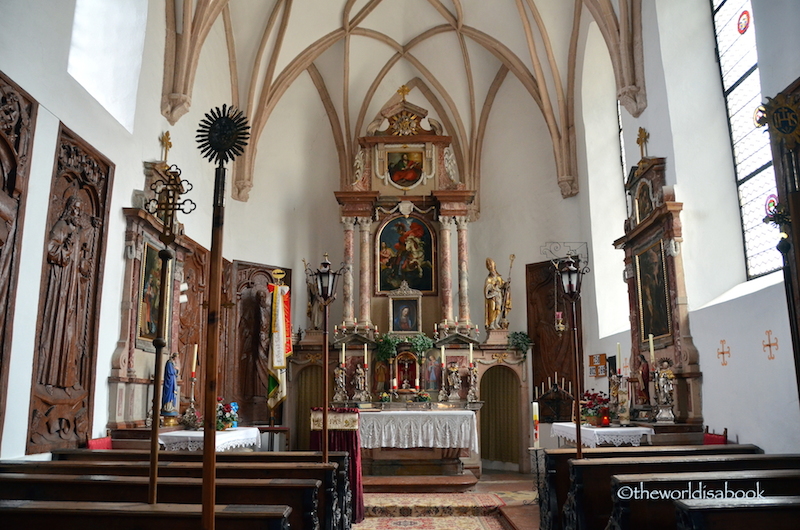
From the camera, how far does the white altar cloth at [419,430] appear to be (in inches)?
440

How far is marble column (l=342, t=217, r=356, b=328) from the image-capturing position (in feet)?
48.8

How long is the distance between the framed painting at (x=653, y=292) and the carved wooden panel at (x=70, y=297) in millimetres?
7804

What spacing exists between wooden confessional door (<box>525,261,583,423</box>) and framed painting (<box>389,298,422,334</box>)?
8.24 ft

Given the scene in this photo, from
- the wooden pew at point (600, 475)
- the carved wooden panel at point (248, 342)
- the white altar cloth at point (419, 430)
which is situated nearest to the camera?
the wooden pew at point (600, 475)

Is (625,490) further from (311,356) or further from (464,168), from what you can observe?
(464,168)

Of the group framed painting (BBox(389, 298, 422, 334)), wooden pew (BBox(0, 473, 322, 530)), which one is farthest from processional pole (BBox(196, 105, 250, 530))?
framed painting (BBox(389, 298, 422, 334))

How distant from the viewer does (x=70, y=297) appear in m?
8.03

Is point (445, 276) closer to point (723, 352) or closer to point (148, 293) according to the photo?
point (148, 293)

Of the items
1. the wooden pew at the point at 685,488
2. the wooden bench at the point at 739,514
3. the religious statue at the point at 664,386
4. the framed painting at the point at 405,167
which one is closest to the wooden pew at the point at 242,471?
the wooden pew at the point at 685,488

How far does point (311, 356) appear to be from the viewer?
47.2 feet

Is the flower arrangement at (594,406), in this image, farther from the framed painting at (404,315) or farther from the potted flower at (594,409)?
Result: the framed painting at (404,315)

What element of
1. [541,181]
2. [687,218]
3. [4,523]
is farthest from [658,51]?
[4,523]

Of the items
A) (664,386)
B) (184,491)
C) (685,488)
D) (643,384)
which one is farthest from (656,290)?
(184,491)

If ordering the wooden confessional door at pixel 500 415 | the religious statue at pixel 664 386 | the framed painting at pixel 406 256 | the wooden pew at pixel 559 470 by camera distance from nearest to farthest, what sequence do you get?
the wooden pew at pixel 559 470 < the religious statue at pixel 664 386 < the wooden confessional door at pixel 500 415 < the framed painting at pixel 406 256
